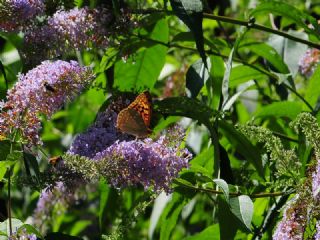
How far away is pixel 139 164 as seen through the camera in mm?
1870

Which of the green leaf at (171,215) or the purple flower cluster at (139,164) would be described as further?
the green leaf at (171,215)

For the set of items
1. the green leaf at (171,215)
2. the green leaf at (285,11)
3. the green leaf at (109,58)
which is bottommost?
the green leaf at (171,215)

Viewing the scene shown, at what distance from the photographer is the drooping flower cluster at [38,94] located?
1936 millimetres

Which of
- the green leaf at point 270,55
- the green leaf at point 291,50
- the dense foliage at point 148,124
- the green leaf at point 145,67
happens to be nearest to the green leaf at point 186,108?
the dense foliage at point 148,124

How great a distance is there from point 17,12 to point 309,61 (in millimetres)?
1373

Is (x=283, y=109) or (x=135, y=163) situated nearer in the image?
(x=135, y=163)

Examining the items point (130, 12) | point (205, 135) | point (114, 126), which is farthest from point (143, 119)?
point (205, 135)

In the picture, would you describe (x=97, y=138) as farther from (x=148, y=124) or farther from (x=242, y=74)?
(x=242, y=74)

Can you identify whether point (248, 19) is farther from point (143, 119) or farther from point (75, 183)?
point (75, 183)

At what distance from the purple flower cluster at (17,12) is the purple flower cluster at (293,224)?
88cm

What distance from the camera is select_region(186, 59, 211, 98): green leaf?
249 centimetres

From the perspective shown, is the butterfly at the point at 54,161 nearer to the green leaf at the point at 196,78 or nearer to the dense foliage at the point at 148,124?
the dense foliage at the point at 148,124

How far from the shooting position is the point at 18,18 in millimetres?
2096

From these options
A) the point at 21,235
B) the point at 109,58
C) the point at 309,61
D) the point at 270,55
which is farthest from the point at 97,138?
the point at 309,61
